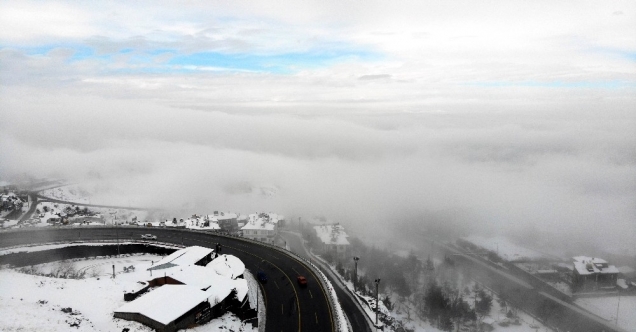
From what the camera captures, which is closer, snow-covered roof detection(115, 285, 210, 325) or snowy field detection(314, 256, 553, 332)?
snow-covered roof detection(115, 285, 210, 325)

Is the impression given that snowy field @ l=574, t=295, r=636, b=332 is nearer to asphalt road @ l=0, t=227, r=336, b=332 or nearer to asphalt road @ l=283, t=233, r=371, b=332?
asphalt road @ l=283, t=233, r=371, b=332

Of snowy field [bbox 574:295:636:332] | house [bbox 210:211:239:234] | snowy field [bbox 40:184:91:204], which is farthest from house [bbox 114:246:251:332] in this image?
snowy field [bbox 40:184:91:204]

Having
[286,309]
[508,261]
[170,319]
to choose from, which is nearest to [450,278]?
[508,261]

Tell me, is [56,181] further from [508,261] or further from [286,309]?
[508,261]

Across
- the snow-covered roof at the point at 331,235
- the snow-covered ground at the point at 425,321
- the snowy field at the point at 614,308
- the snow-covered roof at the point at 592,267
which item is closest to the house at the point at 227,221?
the snow-covered roof at the point at 331,235

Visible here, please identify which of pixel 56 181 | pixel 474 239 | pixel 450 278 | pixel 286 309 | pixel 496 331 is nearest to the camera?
pixel 286 309

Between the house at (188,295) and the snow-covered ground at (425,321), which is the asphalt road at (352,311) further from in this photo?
the house at (188,295)
